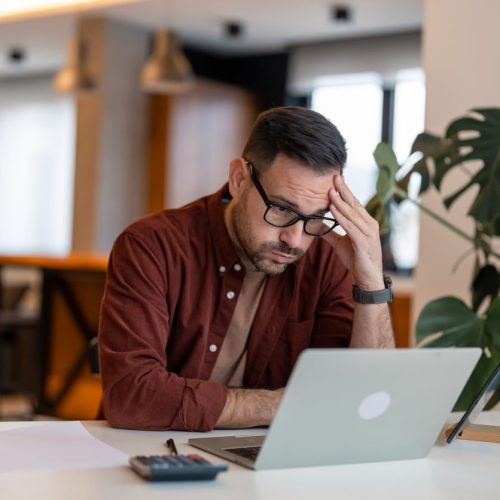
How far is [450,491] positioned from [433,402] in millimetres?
189

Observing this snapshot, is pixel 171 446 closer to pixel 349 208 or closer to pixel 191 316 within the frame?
pixel 191 316

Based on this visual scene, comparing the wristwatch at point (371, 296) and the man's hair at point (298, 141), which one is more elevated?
the man's hair at point (298, 141)

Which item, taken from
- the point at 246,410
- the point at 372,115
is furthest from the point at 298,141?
the point at 372,115

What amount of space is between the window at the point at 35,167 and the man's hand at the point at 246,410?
8.32 metres

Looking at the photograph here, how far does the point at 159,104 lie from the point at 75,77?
1.72m

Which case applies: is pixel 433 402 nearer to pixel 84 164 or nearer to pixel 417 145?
pixel 417 145

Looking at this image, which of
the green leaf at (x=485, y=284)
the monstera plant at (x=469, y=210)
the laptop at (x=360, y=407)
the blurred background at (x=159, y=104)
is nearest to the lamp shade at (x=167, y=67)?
the blurred background at (x=159, y=104)

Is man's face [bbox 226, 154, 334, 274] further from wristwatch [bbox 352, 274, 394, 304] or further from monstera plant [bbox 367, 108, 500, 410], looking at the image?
monstera plant [bbox 367, 108, 500, 410]

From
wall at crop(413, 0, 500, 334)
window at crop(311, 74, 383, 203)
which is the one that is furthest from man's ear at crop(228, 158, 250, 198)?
window at crop(311, 74, 383, 203)

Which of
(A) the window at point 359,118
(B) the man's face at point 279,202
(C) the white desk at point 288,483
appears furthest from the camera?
(A) the window at point 359,118

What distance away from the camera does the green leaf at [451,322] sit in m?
2.54

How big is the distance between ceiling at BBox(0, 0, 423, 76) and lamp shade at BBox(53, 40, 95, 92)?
3.04 ft

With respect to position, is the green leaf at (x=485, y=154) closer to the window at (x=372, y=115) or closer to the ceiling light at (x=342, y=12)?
the ceiling light at (x=342, y=12)

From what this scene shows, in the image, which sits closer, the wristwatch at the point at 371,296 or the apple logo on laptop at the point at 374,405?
the apple logo on laptop at the point at 374,405
